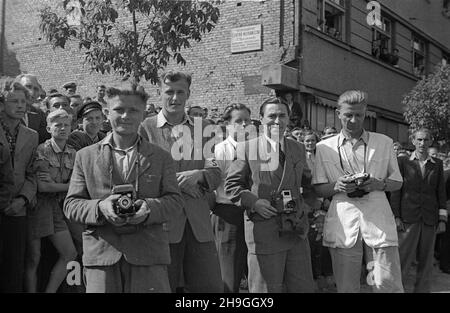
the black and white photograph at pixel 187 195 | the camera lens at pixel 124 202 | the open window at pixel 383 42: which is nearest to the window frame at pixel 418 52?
the open window at pixel 383 42

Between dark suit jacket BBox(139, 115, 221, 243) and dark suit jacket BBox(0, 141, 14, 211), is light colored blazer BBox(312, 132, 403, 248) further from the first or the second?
dark suit jacket BBox(0, 141, 14, 211)

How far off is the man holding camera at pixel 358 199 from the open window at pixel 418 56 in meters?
15.6

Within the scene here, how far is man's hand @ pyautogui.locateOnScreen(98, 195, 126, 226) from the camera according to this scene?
10.1 ft

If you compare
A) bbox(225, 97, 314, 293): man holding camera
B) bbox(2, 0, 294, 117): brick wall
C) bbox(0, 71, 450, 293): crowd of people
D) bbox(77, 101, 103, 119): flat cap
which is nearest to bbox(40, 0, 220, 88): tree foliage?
bbox(77, 101, 103, 119): flat cap

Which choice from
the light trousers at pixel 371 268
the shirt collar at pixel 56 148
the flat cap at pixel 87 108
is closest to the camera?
the light trousers at pixel 371 268

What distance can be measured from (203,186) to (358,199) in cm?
131

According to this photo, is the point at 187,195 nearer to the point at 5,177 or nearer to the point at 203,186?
the point at 203,186

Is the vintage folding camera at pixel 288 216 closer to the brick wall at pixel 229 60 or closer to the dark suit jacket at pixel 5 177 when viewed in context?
the dark suit jacket at pixel 5 177

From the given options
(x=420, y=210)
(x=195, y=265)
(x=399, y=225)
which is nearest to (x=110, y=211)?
(x=195, y=265)

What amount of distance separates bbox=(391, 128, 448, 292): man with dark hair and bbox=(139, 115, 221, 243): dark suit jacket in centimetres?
308

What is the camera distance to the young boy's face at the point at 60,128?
4.80 metres

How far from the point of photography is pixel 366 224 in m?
4.17
